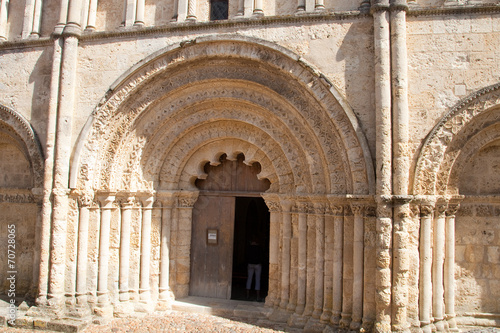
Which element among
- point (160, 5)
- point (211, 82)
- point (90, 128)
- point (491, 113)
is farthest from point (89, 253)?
point (491, 113)

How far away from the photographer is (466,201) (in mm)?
5605

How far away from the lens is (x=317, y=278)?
5789mm

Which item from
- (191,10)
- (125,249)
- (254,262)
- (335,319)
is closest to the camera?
(335,319)

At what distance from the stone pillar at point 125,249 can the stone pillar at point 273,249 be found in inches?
86.8

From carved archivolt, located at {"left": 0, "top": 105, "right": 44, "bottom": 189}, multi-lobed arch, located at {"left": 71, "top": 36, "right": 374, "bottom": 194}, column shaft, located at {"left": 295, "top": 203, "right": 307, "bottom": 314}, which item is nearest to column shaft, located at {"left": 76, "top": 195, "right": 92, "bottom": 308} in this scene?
multi-lobed arch, located at {"left": 71, "top": 36, "right": 374, "bottom": 194}

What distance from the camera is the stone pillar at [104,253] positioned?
6.36 m

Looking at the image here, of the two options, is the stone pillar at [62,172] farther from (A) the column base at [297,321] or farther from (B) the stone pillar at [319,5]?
(B) the stone pillar at [319,5]

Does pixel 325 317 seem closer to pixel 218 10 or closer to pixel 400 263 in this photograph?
pixel 400 263

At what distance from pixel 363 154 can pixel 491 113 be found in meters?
1.73

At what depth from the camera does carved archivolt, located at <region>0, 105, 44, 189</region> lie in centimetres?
661

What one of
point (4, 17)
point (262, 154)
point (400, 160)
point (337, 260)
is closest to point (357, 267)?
point (337, 260)

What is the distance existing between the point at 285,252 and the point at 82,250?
313 cm

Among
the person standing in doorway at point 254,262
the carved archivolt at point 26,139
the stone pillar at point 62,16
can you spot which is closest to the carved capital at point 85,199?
the carved archivolt at point 26,139

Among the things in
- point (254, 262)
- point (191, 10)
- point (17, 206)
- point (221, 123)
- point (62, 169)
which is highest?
point (191, 10)
